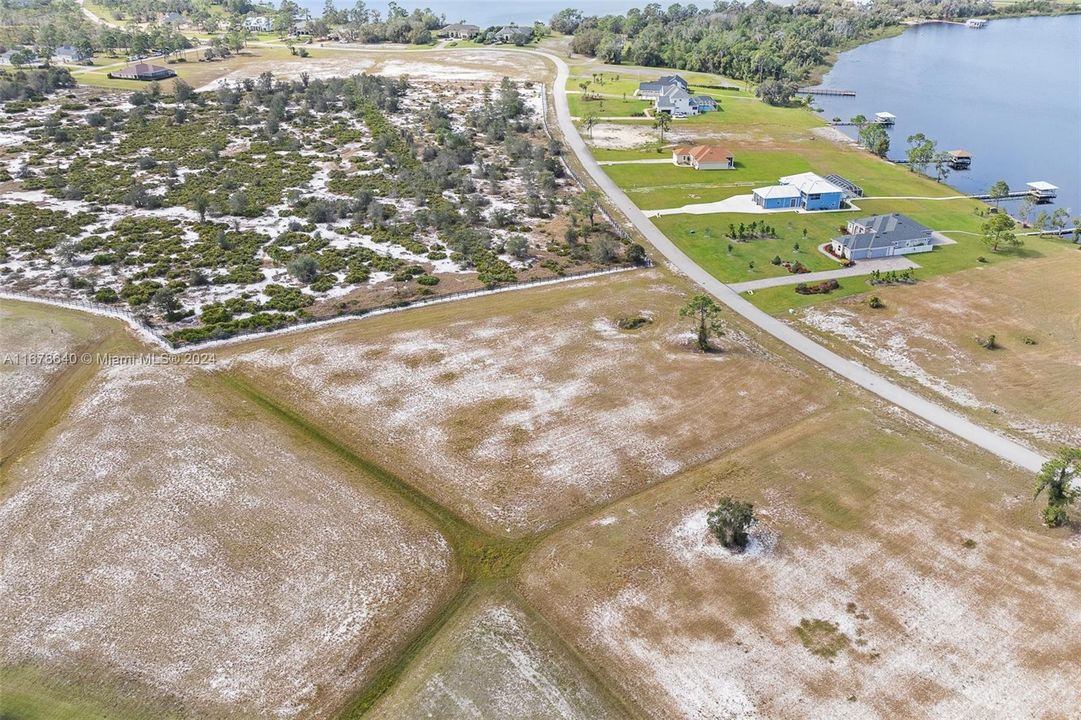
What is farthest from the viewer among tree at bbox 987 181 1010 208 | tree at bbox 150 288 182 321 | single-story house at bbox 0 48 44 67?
single-story house at bbox 0 48 44 67

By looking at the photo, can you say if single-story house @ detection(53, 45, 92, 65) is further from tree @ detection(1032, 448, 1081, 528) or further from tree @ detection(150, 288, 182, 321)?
tree @ detection(1032, 448, 1081, 528)

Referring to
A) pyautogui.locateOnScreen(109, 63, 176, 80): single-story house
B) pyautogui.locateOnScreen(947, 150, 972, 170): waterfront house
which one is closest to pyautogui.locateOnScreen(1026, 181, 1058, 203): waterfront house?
pyautogui.locateOnScreen(947, 150, 972, 170): waterfront house

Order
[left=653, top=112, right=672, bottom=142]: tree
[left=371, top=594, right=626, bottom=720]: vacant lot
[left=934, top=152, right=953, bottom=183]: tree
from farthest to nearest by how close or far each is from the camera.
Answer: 1. [left=653, top=112, right=672, bottom=142]: tree
2. [left=934, top=152, right=953, bottom=183]: tree
3. [left=371, top=594, right=626, bottom=720]: vacant lot

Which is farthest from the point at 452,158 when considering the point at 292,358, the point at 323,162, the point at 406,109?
the point at 292,358

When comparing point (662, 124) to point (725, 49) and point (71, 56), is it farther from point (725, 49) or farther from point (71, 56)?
point (71, 56)

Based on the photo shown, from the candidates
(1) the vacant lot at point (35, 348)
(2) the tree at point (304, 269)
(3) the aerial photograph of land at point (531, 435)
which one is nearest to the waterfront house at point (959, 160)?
(3) the aerial photograph of land at point (531, 435)

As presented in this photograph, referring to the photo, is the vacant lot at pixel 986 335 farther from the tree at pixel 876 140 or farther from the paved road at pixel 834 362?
the tree at pixel 876 140

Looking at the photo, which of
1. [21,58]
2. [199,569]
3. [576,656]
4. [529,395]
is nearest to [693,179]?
[529,395]
